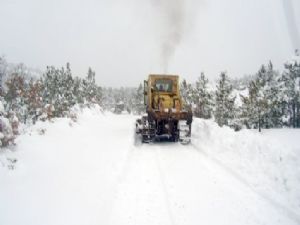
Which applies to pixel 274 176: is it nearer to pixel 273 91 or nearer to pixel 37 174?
pixel 37 174

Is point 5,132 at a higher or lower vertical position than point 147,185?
higher

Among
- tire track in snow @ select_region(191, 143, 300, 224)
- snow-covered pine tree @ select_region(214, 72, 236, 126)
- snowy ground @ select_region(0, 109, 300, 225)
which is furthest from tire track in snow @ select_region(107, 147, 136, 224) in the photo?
snow-covered pine tree @ select_region(214, 72, 236, 126)

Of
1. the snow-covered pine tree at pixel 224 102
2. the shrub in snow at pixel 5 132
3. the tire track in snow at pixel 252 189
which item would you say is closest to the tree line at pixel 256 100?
the snow-covered pine tree at pixel 224 102

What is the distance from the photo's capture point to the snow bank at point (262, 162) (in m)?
7.42

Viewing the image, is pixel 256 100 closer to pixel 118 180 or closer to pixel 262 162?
pixel 262 162

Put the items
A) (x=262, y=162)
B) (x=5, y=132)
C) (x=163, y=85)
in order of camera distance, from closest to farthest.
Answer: (x=5, y=132) → (x=262, y=162) → (x=163, y=85)

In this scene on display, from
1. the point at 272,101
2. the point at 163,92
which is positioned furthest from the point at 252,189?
the point at 272,101

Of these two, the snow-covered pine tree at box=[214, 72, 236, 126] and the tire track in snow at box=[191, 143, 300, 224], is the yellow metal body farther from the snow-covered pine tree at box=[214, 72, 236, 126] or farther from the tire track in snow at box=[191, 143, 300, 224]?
the snow-covered pine tree at box=[214, 72, 236, 126]

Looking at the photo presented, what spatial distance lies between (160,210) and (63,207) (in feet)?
6.41

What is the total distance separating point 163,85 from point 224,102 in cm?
2397

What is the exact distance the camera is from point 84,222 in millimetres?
5898

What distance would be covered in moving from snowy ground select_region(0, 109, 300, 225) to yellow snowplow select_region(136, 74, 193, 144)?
4.77 metres

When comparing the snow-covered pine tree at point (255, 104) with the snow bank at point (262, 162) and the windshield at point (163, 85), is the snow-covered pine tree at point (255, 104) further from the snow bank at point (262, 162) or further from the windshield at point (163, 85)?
the snow bank at point (262, 162)

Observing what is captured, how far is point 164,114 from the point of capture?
17.5 m
